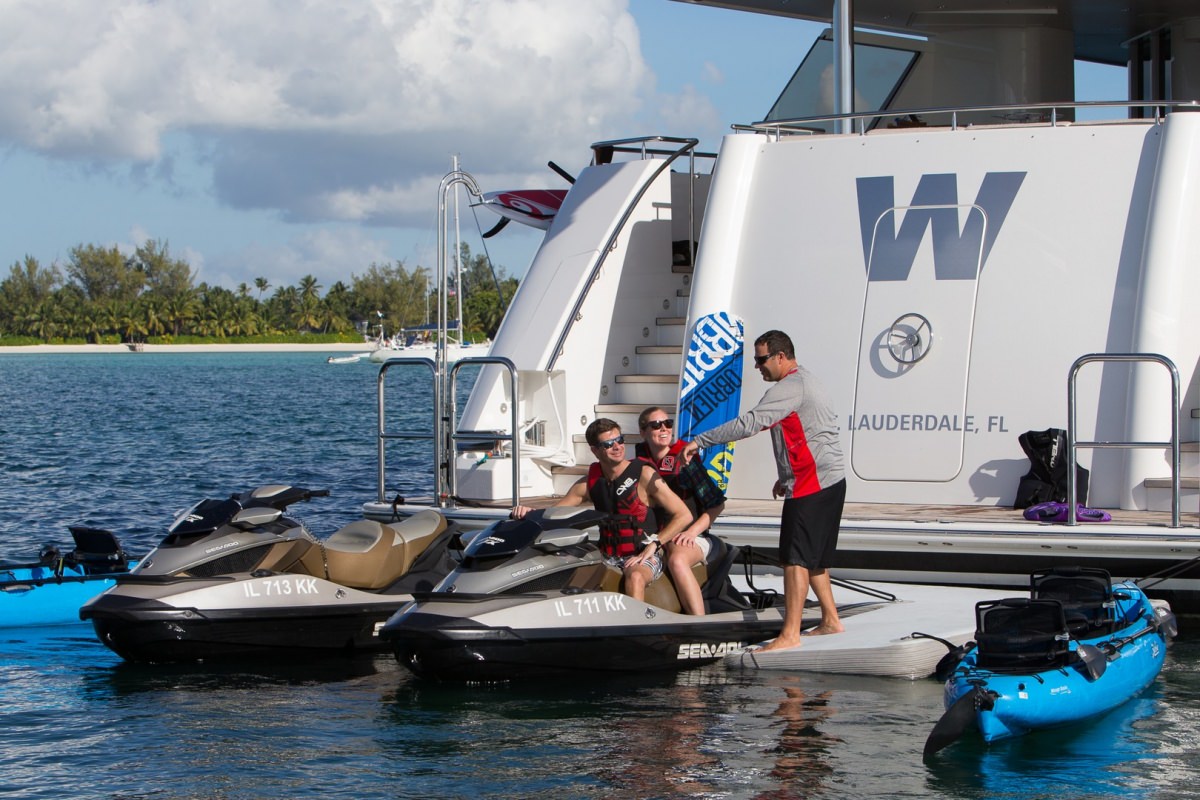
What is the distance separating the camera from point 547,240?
12.5 meters

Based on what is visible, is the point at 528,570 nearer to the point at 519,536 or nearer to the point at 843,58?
the point at 519,536

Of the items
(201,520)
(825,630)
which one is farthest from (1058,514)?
(201,520)

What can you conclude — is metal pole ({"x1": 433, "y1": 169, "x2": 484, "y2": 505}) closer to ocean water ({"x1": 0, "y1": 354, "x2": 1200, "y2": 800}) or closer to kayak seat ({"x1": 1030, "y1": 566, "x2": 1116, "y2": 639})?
ocean water ({"x1": 0, "y1": 354, "x2": 1200, "y2": 800})

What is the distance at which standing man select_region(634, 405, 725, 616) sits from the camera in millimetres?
8406

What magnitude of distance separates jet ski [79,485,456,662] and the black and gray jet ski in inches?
31.4

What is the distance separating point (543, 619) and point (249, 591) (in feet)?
5.93

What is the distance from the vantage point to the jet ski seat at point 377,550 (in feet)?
30.1

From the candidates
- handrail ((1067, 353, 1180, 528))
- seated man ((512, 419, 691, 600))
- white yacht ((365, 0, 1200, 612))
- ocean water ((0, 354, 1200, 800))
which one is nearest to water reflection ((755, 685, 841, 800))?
ocean water ((0, 354, 1200, 800))

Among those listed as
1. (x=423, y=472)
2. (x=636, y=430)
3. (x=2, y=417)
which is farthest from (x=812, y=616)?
(x=2, y=417)

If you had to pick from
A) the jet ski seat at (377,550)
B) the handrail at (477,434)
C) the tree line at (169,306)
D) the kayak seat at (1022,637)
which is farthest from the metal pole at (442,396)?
the tree line at (169,306)

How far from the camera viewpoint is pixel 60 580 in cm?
1026

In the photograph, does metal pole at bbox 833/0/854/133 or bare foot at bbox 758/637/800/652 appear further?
metal pole at bbox 833/0/854/133

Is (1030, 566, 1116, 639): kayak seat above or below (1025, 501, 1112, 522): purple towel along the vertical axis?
below

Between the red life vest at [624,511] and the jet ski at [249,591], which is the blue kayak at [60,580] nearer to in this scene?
the jet ski at [249,591]
